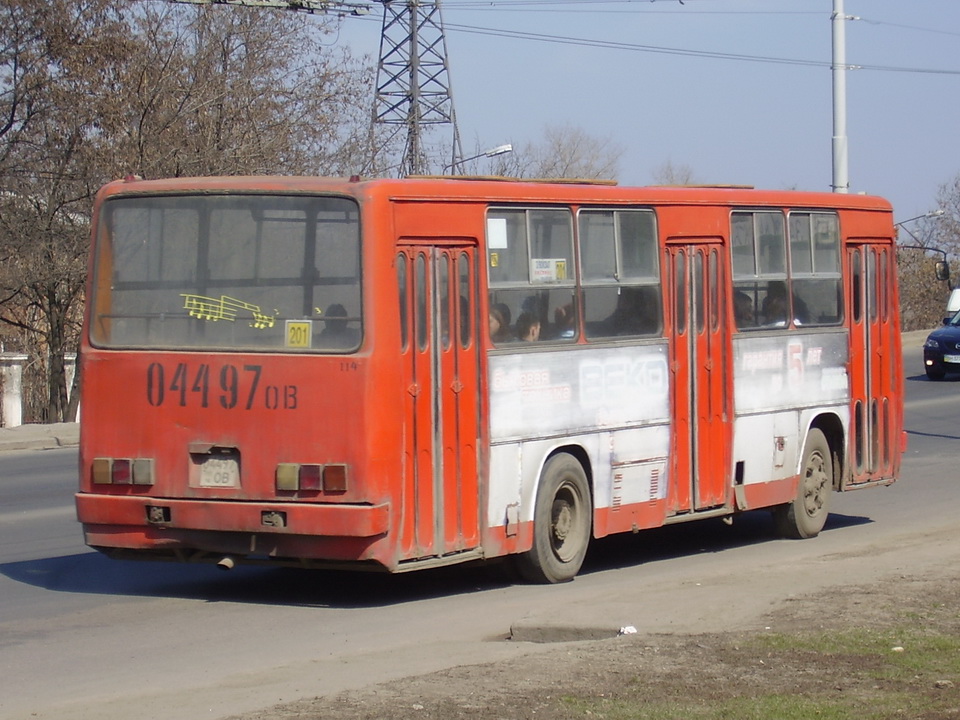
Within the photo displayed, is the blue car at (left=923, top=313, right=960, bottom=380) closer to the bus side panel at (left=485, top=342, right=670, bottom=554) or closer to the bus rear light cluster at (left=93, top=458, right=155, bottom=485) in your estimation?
the bus side panel at (left=485, top=342, right=670, bottom=554)

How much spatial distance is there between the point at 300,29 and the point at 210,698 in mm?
27173

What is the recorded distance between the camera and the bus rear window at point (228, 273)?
31.1 feet

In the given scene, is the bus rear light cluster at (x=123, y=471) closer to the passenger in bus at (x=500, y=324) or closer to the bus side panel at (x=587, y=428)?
the bus side panel at (x=587, y=428)

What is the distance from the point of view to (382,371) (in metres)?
9.39

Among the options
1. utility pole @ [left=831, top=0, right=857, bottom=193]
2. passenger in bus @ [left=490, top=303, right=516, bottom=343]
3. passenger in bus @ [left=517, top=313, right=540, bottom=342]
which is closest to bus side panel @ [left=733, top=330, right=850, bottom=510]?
passenger in bus @ [left=517, top=313, right=540, bottom=342]

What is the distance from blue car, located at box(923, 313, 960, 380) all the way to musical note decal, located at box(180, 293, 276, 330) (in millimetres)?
26345

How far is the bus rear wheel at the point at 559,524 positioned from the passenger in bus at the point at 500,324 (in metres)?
1.03

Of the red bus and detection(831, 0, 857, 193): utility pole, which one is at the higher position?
detection(831, 0, 857, 193): utility pole

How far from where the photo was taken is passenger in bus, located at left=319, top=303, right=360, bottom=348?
941cm

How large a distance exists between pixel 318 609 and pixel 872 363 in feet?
21.9

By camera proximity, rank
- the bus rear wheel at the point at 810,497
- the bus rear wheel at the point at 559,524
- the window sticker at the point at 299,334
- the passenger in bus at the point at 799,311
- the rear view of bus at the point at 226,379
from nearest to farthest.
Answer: the rear view of bus at the point at 226,379 → the window sticker at the point at 299,334 → the bus rear wheel at the point at 559,524 → the passenger in bus at the point at 799,311 → the bus rear wheel at the point at 810,497

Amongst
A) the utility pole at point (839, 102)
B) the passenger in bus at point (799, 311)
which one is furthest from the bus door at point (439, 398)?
the utility pole at point (839, 102)

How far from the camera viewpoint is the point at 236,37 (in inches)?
1300

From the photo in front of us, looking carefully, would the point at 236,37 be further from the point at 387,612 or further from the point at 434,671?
the point at 434,671
